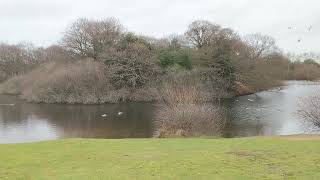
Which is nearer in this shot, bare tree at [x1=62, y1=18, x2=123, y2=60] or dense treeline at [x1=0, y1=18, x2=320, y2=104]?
dense treeline at [x1=0, y1=18, x2=320, y2=104]

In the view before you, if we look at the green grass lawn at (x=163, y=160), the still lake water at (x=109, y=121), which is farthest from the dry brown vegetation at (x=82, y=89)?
the green grass lawn at (x=163, y=160)

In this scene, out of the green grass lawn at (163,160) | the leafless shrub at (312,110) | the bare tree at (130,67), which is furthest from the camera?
the bare tree at (130,67)

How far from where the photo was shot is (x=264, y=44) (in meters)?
82.3

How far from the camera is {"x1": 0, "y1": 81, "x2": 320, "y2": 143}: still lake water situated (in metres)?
30.9

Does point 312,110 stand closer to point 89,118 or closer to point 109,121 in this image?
point 109,121

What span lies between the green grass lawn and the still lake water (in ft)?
39.9

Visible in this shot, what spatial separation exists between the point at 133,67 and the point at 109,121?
67.5ft

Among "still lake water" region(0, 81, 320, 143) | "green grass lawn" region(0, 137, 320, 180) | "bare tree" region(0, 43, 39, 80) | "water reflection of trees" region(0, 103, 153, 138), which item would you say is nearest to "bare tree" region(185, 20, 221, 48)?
"still lake water" region(0, 81, 320, 143)

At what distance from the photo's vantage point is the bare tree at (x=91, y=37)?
209 feet

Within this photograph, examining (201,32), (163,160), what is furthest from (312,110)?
(201,32)

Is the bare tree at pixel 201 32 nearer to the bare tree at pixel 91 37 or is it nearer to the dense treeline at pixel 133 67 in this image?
the dense treeline at pixel 133 67

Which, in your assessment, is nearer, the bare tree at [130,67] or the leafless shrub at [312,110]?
the leafless shrub at [312,110]

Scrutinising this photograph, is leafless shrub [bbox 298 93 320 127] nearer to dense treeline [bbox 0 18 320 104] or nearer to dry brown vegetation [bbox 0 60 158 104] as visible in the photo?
dense treeline [bbox 0 18 320 104]

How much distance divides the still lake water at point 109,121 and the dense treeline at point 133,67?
495 centimetres
